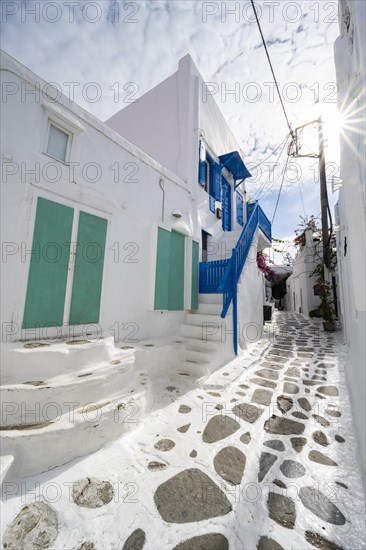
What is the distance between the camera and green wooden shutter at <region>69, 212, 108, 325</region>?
3752mm

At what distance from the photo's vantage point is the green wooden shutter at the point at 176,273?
537 centimetres

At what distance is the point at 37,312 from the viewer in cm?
328

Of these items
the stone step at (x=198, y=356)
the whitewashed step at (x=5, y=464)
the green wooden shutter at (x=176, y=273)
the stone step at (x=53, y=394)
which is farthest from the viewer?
the green wooden shutter at (x=176, y=273)

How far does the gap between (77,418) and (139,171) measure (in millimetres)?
4706

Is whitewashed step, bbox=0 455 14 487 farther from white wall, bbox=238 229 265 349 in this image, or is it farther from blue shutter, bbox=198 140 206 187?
blue shutter, bbox=198 140 206 187

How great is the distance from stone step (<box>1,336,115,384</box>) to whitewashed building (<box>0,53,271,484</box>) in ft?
0.04

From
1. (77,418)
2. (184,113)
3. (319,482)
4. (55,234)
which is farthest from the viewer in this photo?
(184,113)

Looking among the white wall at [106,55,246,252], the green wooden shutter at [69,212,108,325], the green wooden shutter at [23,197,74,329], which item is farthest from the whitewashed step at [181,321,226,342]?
the white wall at [106,55,246,252]

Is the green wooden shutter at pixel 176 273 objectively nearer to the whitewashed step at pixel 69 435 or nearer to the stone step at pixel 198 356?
the stone step at pixel 198 356

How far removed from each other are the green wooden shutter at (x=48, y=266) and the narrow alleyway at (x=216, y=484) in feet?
6.50

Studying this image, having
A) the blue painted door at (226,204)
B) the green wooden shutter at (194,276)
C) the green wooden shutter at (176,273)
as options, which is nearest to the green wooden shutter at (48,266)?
the green wooden shutter at (176,273)

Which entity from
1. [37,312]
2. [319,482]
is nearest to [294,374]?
[319,482]

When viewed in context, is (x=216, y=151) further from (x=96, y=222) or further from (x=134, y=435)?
(x=134, y=435)

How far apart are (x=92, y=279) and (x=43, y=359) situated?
1.64 m
